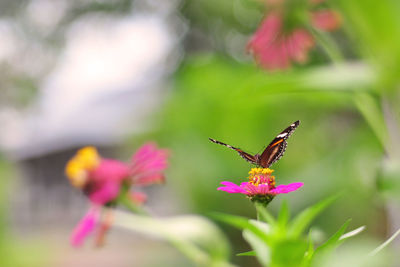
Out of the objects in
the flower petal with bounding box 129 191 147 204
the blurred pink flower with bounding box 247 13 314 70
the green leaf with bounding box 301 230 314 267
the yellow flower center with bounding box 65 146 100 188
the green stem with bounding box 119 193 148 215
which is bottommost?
the green leaf with bounding box 301 230 314 267

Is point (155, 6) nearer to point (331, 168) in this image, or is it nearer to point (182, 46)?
point (182, 46)

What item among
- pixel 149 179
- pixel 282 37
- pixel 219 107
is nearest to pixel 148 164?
pixel 149 179

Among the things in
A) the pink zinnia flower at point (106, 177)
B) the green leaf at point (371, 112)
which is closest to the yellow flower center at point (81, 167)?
the pink zinnia flower at point (106, 177)

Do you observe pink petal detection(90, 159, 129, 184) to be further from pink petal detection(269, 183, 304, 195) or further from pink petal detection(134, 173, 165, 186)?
pink petal detection(269, 183, 304, 195)

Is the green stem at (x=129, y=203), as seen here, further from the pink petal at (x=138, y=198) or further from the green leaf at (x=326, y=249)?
the green leaf at (x=326, y=249)

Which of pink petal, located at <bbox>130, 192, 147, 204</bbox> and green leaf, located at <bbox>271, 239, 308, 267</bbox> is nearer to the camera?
green leaf, located at <bbox>271, 239, 308, 267</bbox>

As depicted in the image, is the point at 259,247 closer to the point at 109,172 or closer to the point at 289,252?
the point at 289,252

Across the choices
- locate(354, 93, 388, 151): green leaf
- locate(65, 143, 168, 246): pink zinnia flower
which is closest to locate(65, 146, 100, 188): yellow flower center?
locate(65, 143, 168, 246): pink zinnia flower

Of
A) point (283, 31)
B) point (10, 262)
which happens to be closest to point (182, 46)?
point (10, 262)
